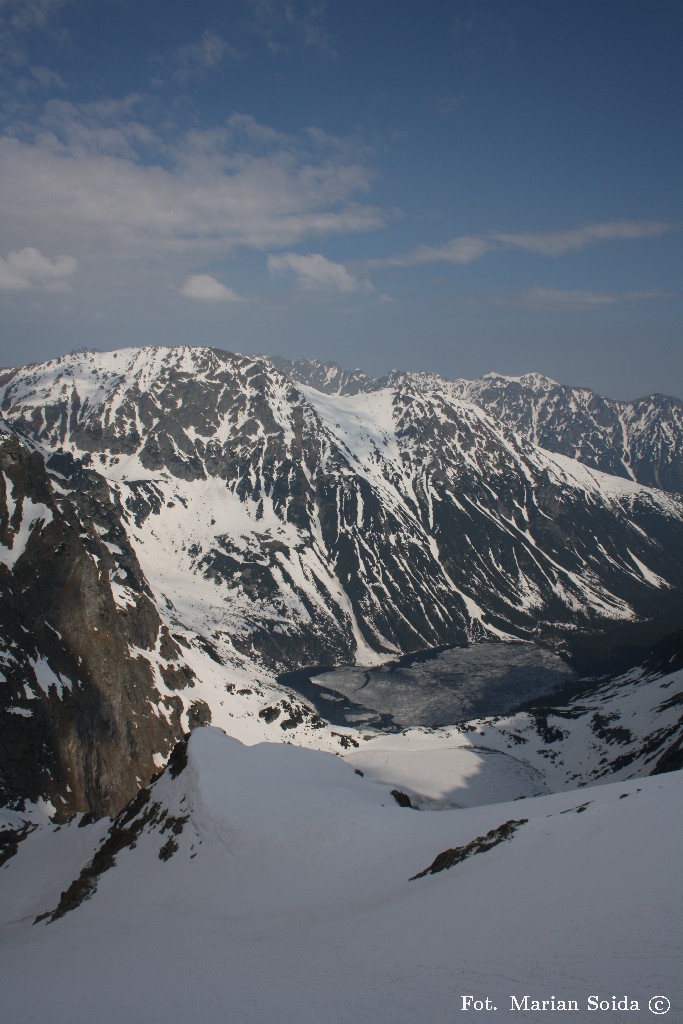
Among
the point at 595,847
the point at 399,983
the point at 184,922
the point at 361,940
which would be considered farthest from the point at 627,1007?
the point at 184,922

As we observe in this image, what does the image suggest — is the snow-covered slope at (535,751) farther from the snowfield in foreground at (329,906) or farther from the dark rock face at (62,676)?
the snowfield in foreground at (329,906)

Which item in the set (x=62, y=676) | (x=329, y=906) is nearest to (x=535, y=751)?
(x=62, y=676)

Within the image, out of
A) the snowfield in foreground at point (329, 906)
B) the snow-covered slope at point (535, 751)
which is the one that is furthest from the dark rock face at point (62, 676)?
the snow-covered slope at point (535, 751)

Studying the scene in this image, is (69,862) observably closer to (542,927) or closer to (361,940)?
(361,940)

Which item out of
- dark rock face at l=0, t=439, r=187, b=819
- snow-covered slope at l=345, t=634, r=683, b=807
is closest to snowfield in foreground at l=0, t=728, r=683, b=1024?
dark rock face at l=0, t=439, r=187, b=819

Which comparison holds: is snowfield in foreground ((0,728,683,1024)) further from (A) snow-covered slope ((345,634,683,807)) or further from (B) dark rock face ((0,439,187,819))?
(A) snow-covered slope ((345,634,683,807))

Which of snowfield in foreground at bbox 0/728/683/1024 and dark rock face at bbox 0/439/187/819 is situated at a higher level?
dark rock face at bbox 0/439/187/819

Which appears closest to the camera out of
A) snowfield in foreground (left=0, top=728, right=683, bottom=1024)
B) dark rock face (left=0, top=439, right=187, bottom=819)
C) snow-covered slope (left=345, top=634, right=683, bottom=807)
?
snowfield in foreground (left=0, top=728, right=683, bottom=1024)
